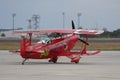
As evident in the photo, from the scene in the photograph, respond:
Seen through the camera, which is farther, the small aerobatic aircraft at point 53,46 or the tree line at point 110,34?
the tree line at point 110,34

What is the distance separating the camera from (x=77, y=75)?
74.1 ft

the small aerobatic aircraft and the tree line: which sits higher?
the small aerobatic aircraft

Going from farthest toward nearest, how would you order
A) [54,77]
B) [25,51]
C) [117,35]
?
[117,35], [25,51], [54,77]

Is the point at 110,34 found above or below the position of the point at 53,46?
below

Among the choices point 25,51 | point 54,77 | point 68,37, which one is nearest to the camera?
point 54,77

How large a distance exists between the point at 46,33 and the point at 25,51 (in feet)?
11.4

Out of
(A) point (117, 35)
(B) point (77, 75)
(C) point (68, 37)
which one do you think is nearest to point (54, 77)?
Answer: (B) point (77, 75)

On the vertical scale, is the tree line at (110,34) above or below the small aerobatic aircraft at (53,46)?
below

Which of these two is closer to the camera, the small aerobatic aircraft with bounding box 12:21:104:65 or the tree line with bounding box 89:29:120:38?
the small aerobatic aircraft with bounding box 12:21:104:65

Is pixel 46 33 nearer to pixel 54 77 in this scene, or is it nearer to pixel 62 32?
pixel 62 32

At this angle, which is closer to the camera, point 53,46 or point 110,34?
point 53,46

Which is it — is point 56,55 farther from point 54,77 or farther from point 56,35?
point 54,77

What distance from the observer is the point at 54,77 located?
70.6ft

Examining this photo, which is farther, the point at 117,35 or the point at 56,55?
the point at 117,35
